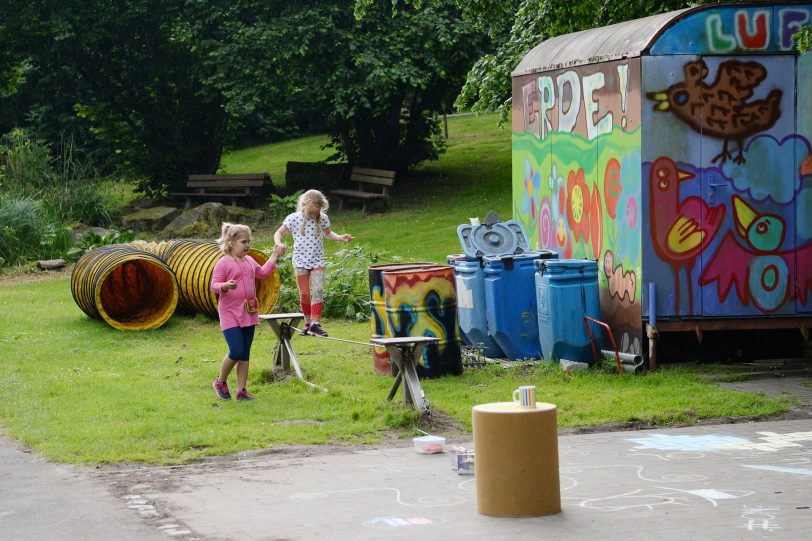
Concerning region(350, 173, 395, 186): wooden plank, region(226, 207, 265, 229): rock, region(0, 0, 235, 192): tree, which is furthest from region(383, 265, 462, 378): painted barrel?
region(0, 0, 235, 192): tree

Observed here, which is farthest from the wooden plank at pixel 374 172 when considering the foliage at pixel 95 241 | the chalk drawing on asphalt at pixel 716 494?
the chalk drawing on asphalt at pixel 716 494

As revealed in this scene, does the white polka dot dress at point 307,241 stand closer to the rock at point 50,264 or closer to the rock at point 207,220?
the rock at point 50,264

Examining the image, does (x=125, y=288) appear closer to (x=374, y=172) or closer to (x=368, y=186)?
(x=374, y=172)

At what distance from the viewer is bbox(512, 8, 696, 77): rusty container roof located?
38.2 ft

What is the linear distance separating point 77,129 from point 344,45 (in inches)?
542

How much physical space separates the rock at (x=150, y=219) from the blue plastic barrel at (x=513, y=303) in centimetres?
1726

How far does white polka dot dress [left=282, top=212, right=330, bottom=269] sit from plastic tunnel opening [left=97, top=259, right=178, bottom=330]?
2358mm

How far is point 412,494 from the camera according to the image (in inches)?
297

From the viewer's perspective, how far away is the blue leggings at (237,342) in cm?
1079

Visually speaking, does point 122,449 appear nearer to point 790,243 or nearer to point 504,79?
point 790,243

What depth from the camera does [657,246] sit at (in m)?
11.7

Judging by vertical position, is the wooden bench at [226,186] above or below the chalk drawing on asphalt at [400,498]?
above

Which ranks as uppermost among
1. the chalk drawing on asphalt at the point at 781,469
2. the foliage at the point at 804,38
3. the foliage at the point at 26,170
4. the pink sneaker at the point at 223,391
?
the foliage at the point at 804,38

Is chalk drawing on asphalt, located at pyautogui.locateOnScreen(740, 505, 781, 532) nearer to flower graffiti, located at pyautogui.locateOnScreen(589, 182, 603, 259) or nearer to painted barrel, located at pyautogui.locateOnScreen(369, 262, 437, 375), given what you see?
painted barrel, located at pyautogui.locateOnScreen(369, 262, 437, 375)
